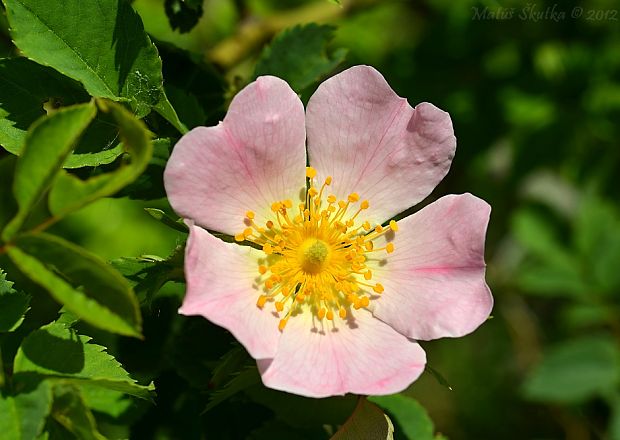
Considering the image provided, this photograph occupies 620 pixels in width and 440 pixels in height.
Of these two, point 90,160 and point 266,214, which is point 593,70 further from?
point 90,160

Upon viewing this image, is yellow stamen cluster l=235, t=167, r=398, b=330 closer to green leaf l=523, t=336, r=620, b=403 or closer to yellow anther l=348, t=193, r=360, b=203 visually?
yellow anther l=348, t=193, r=360, b=203

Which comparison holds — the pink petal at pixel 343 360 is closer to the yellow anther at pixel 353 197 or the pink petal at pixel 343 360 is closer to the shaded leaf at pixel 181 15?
the yellow anther at pixel 353 197

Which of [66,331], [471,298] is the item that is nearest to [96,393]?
[66,331]

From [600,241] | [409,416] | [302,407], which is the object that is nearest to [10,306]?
[302,407]

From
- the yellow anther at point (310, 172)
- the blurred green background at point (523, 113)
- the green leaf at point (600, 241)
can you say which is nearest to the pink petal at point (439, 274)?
the yellow anther at point (310, 172)

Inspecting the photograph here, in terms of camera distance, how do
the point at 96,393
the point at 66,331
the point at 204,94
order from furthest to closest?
1. the point at 204,94
2. the point at 96,393
3. the point at 66,331

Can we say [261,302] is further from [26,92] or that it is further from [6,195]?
[6,195]
